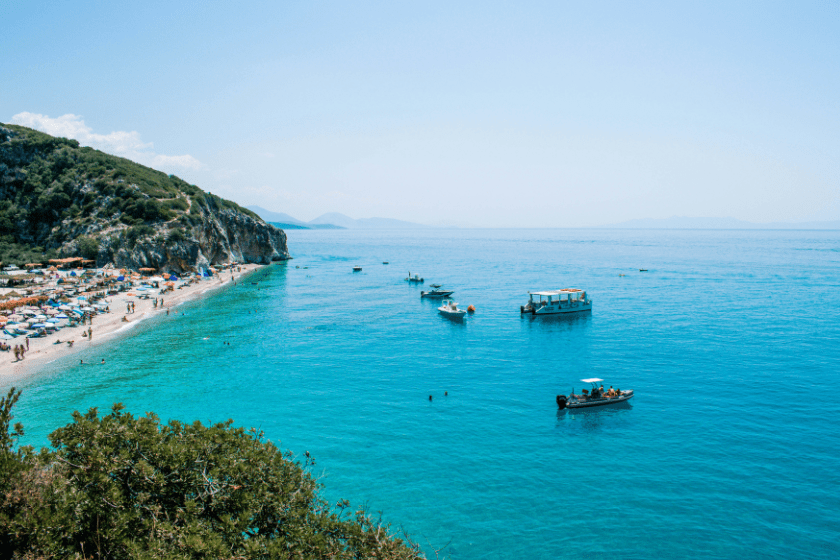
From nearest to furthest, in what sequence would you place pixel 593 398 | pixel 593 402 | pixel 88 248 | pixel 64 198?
pixel 593 402 < pixel 593 398 < pixel 88 248 < pixel 64 198

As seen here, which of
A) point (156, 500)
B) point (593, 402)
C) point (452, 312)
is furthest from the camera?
point (452, 312)

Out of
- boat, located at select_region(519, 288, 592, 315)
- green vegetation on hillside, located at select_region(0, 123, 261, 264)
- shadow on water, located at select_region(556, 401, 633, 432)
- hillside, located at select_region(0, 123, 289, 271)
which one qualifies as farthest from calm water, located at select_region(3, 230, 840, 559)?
green vegetation on hillside, located at select_region(0, 123, 261, 264)

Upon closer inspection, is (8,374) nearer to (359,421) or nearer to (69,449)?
(359,421)

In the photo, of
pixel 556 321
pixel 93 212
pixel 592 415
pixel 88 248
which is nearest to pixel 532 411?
pixel 592 415

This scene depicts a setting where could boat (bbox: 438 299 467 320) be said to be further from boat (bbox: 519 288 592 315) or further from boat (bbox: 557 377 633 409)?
boat (bbox: 557 377 633 409)

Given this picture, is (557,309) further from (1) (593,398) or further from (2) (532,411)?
(2) (532,411)

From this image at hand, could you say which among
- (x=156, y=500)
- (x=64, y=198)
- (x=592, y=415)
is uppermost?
(x=64, y=198)
